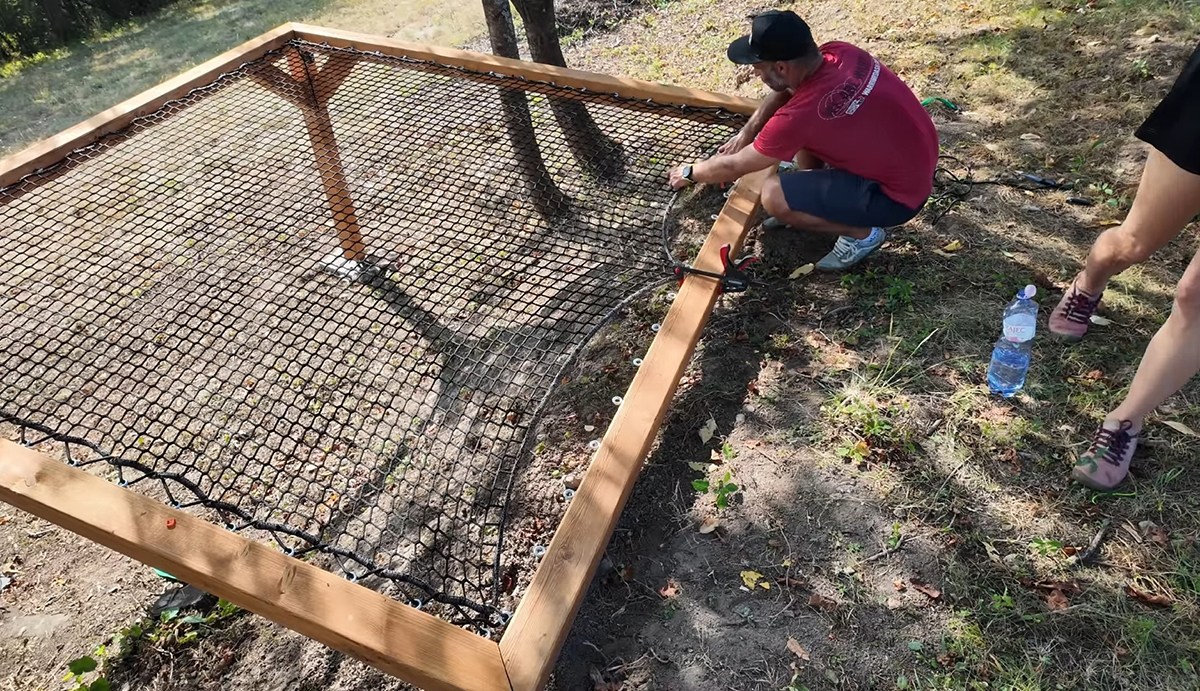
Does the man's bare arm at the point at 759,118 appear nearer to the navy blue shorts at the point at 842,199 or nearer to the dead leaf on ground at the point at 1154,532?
the navy blue shorts at the point at 842,199

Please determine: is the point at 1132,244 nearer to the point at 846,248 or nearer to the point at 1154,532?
the point at 1154,532

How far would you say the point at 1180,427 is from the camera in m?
2.12

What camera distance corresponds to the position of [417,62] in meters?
3.39

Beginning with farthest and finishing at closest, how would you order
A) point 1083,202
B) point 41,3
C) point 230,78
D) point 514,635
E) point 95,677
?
point 41,3
point 230,78
point 1083,202
point 95,677
point 514,635

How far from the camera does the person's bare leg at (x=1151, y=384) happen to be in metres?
1.77

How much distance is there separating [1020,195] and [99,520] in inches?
144

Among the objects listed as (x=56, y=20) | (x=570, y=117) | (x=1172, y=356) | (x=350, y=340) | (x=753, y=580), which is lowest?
(x=56, y=20)

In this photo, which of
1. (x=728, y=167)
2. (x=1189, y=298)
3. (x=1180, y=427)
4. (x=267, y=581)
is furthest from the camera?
(x=728, y=167)

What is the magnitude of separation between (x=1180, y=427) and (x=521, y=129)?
320 cm

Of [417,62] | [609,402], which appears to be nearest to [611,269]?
[609,402]


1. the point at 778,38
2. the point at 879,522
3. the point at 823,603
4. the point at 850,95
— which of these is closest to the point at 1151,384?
the point at 879,522

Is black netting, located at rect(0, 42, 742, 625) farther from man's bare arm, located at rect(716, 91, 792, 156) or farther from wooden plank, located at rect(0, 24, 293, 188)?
man's bare arm, located at rect(716, 91, 792, 156)

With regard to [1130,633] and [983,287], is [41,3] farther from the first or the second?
[1130,633]

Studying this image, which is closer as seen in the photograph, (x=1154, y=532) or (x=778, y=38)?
(x=1154, y=532)
